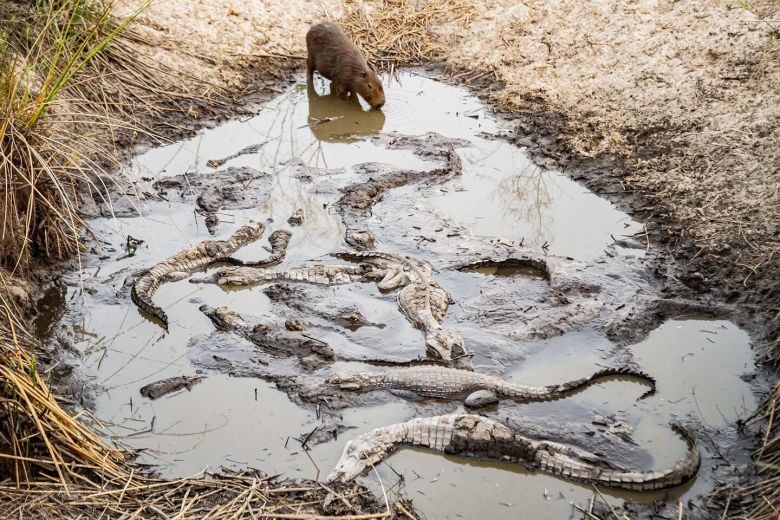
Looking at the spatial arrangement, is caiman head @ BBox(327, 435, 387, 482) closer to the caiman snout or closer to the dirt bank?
the caiman snout

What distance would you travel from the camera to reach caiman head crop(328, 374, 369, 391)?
16.8 ft

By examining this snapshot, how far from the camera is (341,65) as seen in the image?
938cm

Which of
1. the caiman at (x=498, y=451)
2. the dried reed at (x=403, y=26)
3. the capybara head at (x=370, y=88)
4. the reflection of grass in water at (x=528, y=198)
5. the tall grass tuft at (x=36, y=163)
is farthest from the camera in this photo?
the dried reed at (x=403, y=26)

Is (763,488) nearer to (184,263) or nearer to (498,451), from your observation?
(498,451)

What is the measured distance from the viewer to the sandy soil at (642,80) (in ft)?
21.4

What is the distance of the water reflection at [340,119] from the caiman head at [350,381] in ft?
13.7

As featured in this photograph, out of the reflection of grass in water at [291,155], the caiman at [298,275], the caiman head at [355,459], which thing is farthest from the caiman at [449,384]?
the reflection of grass in water at [291,155]

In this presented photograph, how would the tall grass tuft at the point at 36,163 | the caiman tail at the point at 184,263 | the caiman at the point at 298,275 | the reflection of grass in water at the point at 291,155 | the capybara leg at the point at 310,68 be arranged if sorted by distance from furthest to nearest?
the capybara leg at the point at 310,68
the reflection of grass in water at the point at 291,155
the caiman at the point at 298,275
the caiman tail at the point at 184,263
the tall grass tuft at the point at 36,163

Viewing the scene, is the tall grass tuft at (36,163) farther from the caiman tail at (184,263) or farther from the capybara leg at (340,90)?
the capybara leg at (340,90)

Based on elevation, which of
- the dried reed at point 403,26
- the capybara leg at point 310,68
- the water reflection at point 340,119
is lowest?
the water reflection at point 340,119

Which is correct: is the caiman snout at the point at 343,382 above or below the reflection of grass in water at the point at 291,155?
below

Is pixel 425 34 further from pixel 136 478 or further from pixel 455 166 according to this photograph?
pixel 136 478

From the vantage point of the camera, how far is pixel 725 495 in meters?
4.25

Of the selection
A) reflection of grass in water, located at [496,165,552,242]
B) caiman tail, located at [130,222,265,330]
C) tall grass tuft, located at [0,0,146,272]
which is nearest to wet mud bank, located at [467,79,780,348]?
reflection of grass in water, located at [496,165,552,242]
